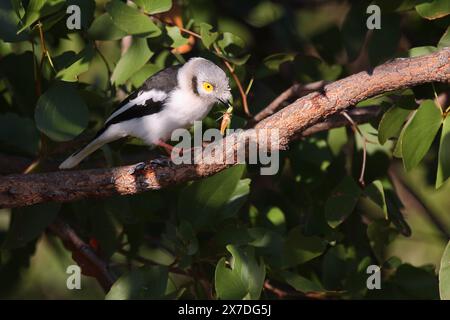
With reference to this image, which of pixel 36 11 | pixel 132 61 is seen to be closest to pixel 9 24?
pixel 36 11

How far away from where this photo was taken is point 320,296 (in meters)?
3.89

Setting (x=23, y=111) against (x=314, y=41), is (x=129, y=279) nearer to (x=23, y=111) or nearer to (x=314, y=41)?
(x=23, y=111)

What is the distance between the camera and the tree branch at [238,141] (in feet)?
11.1

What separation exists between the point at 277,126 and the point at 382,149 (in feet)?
3.68

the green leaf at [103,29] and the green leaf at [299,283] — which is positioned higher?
the green leaf at [103,29]

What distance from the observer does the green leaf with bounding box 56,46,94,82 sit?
3.66 metres

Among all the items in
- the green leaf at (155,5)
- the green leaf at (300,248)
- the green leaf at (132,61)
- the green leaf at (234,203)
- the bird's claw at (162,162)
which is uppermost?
the green leaf at (155,5)

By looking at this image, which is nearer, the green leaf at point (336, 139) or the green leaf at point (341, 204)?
the green leaf at point (341, 204)

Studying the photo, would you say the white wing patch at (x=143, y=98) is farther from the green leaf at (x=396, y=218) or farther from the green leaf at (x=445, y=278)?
the green leaf at (x=445, y=278)

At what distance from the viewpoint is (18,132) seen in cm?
412

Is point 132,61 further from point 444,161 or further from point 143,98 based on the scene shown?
point 444,161

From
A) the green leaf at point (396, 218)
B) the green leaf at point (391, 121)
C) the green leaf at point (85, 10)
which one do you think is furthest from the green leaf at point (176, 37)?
the green leaf at point (396, 218)

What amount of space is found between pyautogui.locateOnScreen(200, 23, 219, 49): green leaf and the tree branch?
2.00ft

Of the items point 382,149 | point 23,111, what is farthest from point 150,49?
point 382,149
